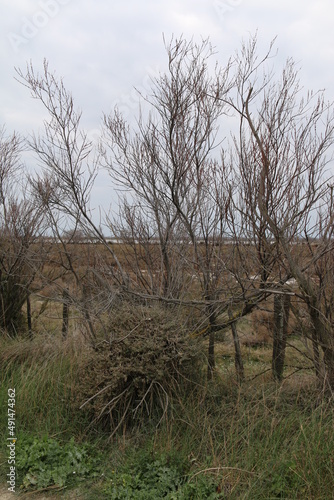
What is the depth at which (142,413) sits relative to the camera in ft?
13.8

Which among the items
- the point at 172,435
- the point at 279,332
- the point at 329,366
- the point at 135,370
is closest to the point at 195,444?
the point at 172,435

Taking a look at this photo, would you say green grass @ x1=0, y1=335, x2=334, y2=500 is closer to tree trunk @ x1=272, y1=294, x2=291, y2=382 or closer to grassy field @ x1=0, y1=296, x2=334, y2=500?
grassy field @ x1=0, y1=296, x2=334, y2=500

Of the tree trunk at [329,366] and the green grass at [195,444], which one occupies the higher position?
the tree trunk at [329,366]

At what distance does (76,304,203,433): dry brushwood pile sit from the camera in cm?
408

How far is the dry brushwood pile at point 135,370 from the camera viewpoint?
4082mm

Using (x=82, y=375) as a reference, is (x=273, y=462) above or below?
below

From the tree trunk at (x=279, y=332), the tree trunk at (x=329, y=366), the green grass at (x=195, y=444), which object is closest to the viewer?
the green grass at (x=195, y=444)

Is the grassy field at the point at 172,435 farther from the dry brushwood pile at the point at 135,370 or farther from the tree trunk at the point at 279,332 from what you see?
the tree trunk at the point at 279,332

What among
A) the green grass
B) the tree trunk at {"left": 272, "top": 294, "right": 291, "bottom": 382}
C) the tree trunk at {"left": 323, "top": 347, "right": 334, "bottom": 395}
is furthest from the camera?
the tree trunk at {"left": 272, "top": 294, "right": 291, "bottom": 382}

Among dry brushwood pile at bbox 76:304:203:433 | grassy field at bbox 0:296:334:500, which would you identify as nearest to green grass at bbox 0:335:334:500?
grassy field at bbox 0:296:334:500

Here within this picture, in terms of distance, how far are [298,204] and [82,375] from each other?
2.69m

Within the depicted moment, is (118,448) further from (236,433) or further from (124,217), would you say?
(124,217)

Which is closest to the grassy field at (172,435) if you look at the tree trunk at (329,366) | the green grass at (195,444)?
the green grass at (195,444)

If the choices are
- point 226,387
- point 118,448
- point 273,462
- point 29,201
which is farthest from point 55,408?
point 29,201
